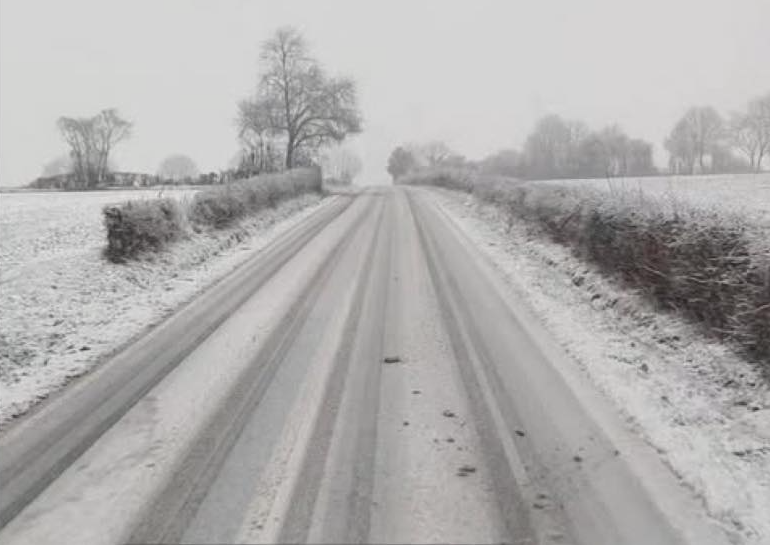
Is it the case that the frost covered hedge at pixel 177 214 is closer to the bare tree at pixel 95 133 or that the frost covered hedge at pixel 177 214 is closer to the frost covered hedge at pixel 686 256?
the frost covered hedge at pixel 686 256

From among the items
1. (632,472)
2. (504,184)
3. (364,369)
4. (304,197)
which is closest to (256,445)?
(364,369)

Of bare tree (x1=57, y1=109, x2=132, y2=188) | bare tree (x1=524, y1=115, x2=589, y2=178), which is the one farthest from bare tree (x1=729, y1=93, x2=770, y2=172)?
bare tree (x1=57, y1=109, x2=132, y2=188)

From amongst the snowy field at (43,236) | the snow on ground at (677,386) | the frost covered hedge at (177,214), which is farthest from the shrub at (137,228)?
the snow on ground at (677,386)

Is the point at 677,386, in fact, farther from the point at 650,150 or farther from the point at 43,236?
the point at 650,150

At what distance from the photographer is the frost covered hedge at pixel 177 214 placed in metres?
12.7

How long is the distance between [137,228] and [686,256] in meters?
10.5

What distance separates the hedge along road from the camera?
Answer: 13.3 feet

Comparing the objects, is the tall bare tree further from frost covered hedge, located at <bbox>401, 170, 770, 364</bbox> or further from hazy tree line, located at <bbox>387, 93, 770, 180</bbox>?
frost covered hedge, located at <bbox>401, 170, 770, 364</bbox>

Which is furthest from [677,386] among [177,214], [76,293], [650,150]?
[650,150]

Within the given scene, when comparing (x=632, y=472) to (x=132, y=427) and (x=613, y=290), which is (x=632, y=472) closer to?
(x=132, y=427)

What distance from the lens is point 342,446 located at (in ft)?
16.6

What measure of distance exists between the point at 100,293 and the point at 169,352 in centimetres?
384

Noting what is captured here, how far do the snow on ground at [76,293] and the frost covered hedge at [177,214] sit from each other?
32 centimetres

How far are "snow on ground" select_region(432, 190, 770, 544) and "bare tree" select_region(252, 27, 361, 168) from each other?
38976 millimetres
